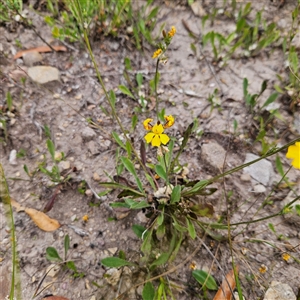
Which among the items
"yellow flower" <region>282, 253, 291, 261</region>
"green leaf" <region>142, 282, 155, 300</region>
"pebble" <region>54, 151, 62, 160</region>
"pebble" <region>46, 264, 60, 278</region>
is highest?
"yellow flower" <region>282, 253, 291, 261</region>

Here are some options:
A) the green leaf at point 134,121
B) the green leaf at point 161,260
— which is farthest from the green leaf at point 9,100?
the green leaf at point 161,260

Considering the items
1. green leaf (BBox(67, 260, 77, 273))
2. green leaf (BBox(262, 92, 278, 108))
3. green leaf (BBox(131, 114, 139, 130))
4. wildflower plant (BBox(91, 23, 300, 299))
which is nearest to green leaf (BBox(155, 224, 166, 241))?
wildflower plant (BBox(91, 23, 300, 299))

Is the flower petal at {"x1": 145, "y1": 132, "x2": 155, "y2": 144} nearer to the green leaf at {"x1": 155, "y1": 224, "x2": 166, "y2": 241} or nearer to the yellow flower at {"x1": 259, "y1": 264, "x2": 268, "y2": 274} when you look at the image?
the green leaf at {"x1": 155, "y1": 224, "x2": 166, "y2": 241}

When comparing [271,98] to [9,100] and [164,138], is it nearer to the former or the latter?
[164,138]

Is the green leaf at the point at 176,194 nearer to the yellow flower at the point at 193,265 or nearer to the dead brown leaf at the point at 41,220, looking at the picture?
the yellow flower at the point at 193,265

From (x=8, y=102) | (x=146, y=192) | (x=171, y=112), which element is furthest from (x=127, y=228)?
(x=8, y=102)

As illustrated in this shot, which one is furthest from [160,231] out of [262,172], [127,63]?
[127,63]

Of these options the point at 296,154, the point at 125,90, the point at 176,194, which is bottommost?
the point at 176,194
